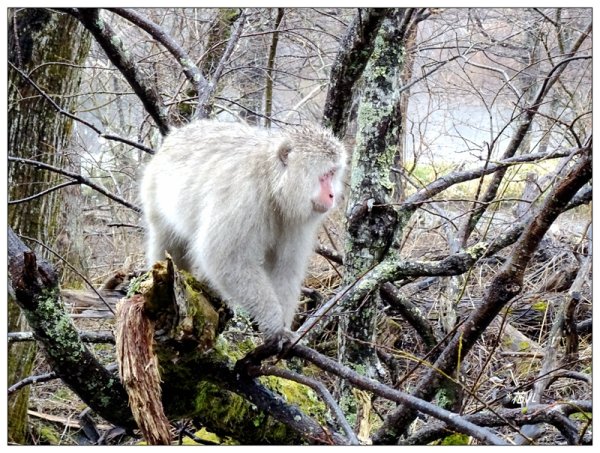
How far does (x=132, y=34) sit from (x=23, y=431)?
16.7ft

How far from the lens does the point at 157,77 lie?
24.3 ft

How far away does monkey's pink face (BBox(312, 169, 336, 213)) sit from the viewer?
11.9 ft

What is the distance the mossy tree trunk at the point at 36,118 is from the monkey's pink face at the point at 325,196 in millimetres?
2360

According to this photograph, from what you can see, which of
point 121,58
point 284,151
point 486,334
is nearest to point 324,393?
point 284,151

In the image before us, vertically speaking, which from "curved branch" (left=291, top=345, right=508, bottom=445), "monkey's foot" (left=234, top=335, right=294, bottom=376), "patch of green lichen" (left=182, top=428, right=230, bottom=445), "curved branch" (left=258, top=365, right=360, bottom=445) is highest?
"curved branch" (left=291, top=345, right=508, bottom=445)

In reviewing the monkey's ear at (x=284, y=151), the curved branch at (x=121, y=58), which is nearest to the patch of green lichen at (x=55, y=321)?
the monkey's ear at (x=284, y=151)

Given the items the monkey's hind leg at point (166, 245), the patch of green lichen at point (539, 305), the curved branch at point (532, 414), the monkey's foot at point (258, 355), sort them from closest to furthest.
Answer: the curved branch at point (532, 414), the monkey's foot at point (258, 355), the monkey's hind leg at point (166, 245), the patch of green lichen at point (539, 305)

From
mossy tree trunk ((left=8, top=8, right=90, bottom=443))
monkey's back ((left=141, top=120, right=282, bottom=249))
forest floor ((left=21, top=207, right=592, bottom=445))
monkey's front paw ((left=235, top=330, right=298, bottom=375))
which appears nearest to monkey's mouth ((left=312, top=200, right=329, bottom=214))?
monkey's back ((left=141, top=120, right=282, bottom=249))

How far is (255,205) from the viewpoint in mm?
3652

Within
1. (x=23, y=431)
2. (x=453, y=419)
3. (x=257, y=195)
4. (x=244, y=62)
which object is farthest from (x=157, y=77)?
(x=453, y=419)

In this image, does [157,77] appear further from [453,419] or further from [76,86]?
[453,419]

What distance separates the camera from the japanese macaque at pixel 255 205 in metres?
3.58

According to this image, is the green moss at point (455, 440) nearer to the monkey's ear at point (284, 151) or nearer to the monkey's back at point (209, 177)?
the monkey's back at point (209, 177)

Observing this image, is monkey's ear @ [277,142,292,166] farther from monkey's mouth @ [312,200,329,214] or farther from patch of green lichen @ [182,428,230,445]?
patch of green lichen @ [182,428,230,445]
